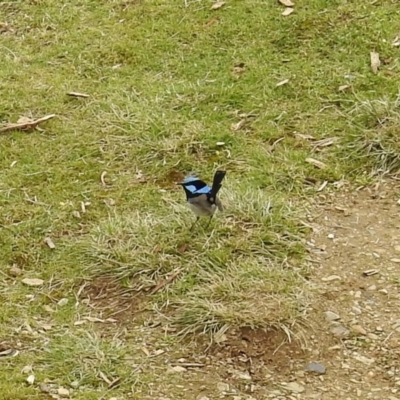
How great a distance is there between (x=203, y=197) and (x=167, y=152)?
813 millimetres

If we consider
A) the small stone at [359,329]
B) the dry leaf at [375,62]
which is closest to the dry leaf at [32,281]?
the small stone at [359,329]

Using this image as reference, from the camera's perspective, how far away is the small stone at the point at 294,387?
2.97 meters

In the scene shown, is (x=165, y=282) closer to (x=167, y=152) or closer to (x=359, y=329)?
(x=359, y=329)

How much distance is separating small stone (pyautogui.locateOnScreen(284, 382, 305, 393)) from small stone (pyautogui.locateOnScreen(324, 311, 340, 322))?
352 mm

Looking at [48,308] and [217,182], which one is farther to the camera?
[217,182]

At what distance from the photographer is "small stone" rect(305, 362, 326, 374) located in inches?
120

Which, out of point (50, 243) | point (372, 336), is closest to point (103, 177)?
point (50, 243)

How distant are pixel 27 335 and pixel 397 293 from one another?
1.33m

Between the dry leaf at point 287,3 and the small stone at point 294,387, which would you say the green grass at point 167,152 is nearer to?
the dry leaf at point 287,3

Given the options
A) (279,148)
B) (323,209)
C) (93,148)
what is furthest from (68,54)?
(323,209)

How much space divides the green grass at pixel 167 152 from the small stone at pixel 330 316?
98 millimetres

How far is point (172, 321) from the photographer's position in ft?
10.8

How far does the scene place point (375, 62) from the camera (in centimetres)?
486

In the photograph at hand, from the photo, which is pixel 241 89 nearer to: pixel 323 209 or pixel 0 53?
pixel 323 209
